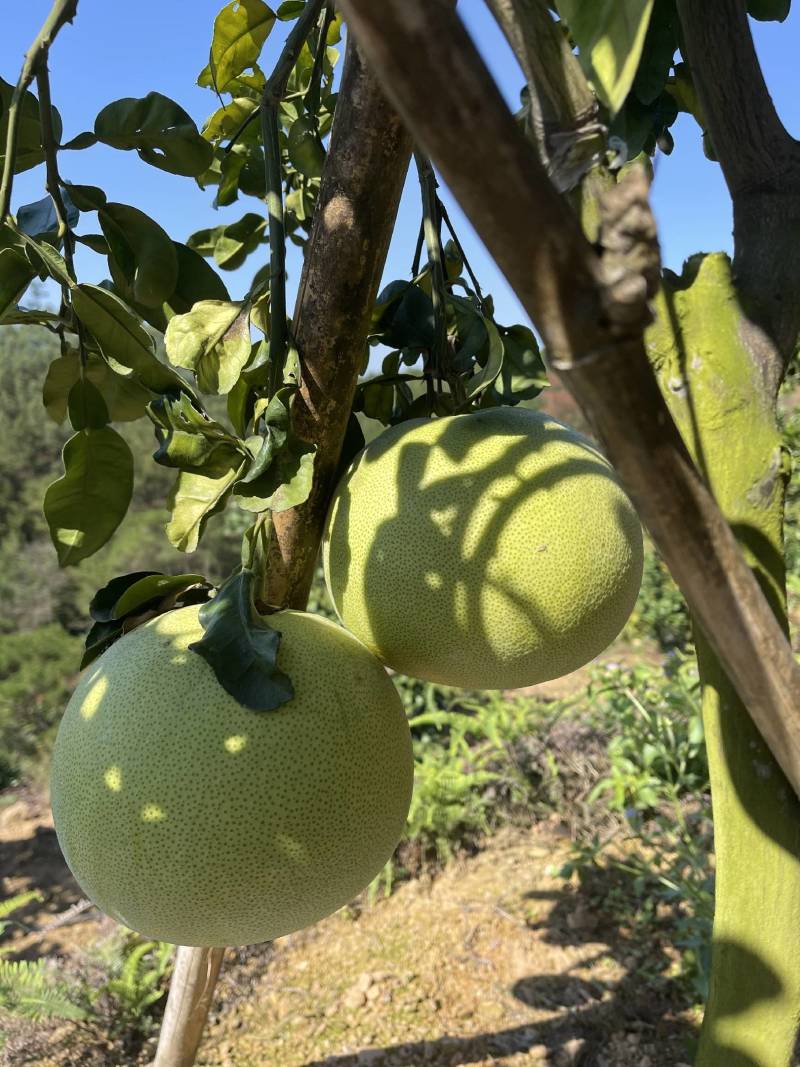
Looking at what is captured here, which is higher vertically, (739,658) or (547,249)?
(547,249)

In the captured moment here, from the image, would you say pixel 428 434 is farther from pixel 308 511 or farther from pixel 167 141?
pixel 167 141

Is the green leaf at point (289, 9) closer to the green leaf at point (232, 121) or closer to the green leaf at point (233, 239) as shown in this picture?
the green leaf at point (232, 121)

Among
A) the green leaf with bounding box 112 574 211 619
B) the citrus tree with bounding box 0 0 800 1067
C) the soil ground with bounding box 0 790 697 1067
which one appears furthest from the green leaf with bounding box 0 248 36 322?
the soil ground with bounding box 0 790 697 1067

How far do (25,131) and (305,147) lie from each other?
1.11 ft

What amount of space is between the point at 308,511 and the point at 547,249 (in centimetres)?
58

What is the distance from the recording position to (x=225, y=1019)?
2416 millimetres

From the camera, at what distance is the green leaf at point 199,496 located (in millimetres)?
806

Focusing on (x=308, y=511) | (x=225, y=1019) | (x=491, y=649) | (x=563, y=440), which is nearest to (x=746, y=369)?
(x=563, y=440)

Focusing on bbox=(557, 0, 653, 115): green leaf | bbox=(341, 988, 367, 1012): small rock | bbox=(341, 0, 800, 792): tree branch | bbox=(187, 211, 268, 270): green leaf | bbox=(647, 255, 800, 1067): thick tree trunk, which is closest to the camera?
bbox=(341, 0, 800, 792): tree branch

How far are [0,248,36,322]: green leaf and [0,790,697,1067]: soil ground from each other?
2.09 m

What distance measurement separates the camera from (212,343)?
2.79 ft

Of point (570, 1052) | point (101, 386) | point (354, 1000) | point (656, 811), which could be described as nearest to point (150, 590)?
point (101, 386)

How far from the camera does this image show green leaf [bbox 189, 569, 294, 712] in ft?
2.11

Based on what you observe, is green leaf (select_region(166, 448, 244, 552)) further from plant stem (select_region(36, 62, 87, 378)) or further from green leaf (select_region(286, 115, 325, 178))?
green leaf (select_region(286, 115, 325, 178))
